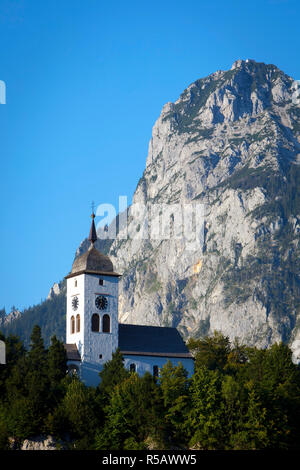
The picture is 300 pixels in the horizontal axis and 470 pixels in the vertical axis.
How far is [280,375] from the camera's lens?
138 m

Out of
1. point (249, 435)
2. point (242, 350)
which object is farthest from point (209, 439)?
point (242, 350)

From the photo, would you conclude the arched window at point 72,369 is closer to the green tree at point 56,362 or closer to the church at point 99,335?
the church at point 99,335

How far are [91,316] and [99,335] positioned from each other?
3223mm

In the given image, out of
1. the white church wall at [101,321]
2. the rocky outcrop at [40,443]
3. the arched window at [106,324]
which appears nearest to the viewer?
the rocky outcrop at [40,443]

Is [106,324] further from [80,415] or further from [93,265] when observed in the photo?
[80,415]

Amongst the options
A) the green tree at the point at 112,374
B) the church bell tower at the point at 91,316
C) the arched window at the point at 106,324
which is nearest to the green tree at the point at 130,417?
the green tree at the point at 112,374

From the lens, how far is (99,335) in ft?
453

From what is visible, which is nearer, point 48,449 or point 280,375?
point 48,449

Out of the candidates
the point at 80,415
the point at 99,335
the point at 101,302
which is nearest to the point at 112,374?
the point at 99,335

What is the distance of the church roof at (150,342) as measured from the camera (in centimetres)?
14162

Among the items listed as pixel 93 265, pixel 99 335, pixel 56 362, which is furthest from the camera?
pixel 93 265
